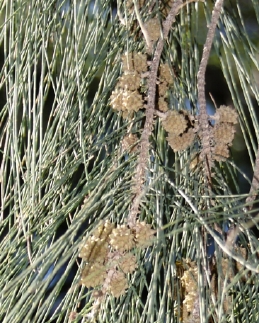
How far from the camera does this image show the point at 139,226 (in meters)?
0.44

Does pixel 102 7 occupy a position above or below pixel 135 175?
above

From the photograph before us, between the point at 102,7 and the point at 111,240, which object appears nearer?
the point at 111,240

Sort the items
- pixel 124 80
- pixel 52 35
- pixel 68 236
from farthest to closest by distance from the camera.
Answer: pixel 52 35 < pixel 124 80 < pixel 68 236

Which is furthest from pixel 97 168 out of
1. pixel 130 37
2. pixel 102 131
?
pixel 130 37

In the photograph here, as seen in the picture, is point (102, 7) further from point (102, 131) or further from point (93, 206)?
point (93, 206)

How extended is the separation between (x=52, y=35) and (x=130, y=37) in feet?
0.29

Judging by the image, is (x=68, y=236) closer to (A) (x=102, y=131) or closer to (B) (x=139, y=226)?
(B) (x=139, y=226)

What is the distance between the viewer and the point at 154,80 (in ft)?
1.60

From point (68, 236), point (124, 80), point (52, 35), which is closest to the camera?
point (68, 236)

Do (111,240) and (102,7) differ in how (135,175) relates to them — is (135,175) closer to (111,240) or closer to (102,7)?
(111,240)

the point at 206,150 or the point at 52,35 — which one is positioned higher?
the point at 52,35

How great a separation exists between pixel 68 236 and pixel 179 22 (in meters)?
0.32

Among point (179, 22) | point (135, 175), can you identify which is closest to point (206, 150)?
point (135, 175)

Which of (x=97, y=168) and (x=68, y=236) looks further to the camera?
(x=97, y=168)
